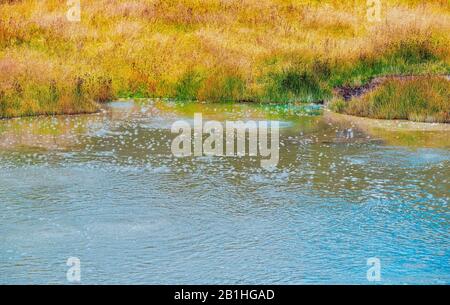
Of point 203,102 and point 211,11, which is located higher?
point 211,11

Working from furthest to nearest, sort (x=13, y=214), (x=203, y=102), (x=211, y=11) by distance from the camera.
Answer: (x=211, y=11) < (x=203, y=102) < (x=13, y=214)

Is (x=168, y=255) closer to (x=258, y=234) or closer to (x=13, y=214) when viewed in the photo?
(x=258, y=234)

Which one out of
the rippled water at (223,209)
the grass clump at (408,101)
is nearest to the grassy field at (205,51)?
the grass clump at (408,101)

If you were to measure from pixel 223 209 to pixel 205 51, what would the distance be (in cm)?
1318

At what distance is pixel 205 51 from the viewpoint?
21141 mm

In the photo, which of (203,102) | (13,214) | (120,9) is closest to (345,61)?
(203,102)

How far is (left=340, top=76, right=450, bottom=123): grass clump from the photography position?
1530 centimetres

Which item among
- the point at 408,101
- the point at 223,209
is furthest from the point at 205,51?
the point at 223,209

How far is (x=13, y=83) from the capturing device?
16.1 metres

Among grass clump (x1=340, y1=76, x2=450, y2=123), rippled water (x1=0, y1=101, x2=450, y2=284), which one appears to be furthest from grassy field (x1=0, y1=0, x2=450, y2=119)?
rippled water (x1=0, y1=101, x2=450, y2=284)

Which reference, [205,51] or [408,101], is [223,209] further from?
[205,51]

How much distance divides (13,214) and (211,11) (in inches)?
761

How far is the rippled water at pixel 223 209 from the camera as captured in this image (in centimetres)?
645

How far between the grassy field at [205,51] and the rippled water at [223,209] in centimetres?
344
